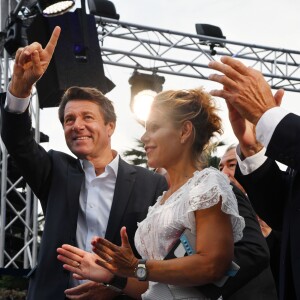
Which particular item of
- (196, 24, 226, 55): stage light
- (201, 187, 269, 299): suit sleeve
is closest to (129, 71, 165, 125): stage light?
(196, 24, 226, 55): stage light

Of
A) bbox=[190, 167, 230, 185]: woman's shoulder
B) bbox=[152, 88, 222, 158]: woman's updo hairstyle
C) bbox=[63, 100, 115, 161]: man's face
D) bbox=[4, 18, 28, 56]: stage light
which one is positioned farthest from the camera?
bbox=[4, 18, 28, 56]: stage light

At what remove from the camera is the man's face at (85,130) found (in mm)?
3371

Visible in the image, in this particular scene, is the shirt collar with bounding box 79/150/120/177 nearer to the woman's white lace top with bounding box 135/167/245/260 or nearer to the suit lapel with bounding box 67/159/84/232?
the suit lapel with bounding box 67/159/84/232

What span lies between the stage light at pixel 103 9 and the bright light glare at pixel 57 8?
229cm

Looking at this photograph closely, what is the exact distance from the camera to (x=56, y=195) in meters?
3.27

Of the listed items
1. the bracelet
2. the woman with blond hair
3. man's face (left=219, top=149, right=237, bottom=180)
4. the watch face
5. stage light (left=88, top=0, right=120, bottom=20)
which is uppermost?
stage light (left=88, top=0, right=120, bottom=20)

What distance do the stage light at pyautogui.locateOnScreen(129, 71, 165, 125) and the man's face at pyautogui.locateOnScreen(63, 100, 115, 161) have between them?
579 centimetres

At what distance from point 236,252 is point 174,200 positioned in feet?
0.97

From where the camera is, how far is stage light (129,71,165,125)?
30.5ft

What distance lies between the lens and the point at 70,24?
6.73 m

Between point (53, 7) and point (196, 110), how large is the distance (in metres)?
4.12

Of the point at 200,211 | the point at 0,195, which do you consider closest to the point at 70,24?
the point at 0,195

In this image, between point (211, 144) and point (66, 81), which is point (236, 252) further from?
point (66, 81)

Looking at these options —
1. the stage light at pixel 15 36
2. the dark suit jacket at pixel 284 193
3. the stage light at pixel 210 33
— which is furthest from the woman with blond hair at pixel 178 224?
the stage light at pixel 210 33
